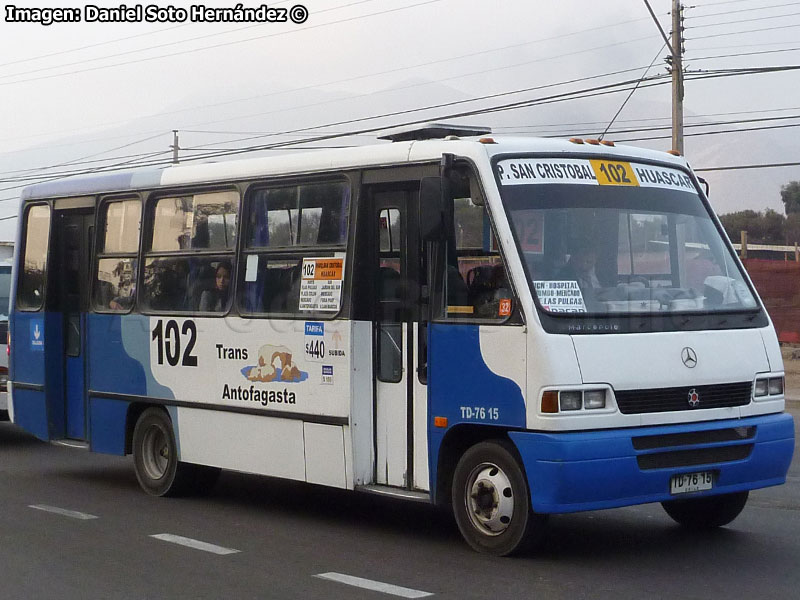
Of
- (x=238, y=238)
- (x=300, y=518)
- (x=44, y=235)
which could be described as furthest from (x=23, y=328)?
(x=300, y=518)

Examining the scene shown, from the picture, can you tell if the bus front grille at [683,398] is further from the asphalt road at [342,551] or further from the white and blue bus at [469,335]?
the asphalt road at [342,551]

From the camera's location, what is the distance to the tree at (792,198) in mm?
93000

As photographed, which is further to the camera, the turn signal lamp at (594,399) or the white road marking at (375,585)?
the turn signal lamp at (594,399)

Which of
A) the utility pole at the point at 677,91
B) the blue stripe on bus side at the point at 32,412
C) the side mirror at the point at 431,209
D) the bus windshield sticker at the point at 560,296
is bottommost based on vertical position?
the blue stripe on bus side at the point at 32,412

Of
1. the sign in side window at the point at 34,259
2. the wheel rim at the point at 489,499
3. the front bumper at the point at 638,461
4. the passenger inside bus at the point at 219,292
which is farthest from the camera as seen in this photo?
the sign in side window at the point at 34,259

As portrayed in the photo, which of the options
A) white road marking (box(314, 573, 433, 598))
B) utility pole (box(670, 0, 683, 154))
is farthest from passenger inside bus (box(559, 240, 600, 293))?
utility pole (box(670, 0, 683, 154))

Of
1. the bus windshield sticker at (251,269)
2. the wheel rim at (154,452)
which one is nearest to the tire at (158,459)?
the wheel rim at (154,452)

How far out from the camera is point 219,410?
10.1 metres

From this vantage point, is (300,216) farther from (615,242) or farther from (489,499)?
(489,499)

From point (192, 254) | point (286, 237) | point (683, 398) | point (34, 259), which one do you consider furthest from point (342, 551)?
point (34, 259)

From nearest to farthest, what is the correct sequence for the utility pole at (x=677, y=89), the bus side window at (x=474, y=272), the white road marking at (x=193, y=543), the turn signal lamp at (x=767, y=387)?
the bus side window at (x=474, y=272)
the turn signal lamp at (x=767, y=387)
the white road marking at (x=193, y=543)
the utility pole at (x=677, y=89)

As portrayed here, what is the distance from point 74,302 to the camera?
12.0 m

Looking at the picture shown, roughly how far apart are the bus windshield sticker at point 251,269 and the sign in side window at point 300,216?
3.8 inches

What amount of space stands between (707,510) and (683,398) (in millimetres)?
1371
